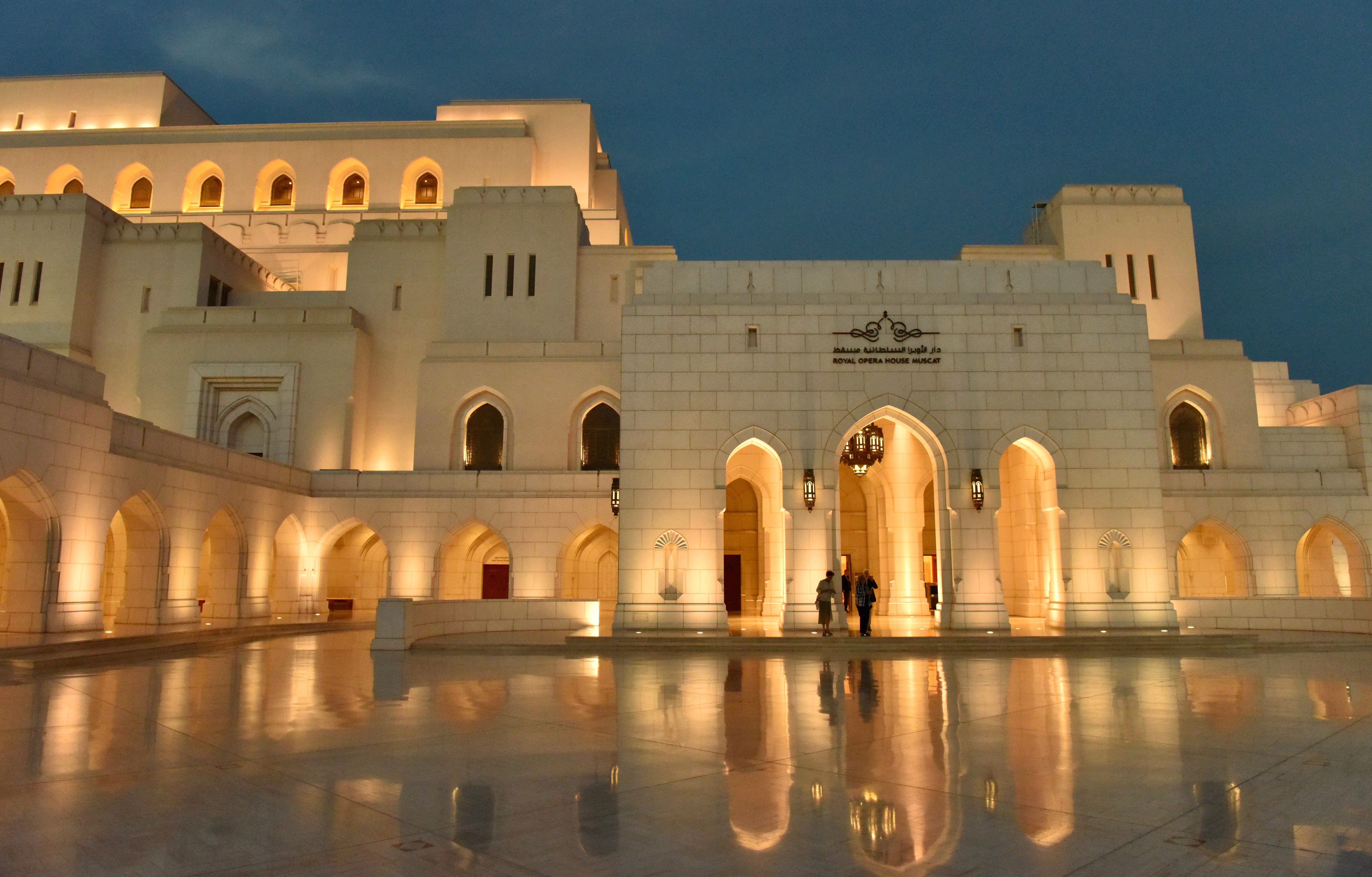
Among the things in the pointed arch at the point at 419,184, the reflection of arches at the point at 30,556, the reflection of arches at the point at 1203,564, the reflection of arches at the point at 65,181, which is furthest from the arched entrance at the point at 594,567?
the reflection of arches at the point at 65,181

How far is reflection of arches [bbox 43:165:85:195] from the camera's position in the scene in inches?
1763

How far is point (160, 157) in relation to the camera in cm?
4516

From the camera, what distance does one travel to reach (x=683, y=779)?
6.42 meters

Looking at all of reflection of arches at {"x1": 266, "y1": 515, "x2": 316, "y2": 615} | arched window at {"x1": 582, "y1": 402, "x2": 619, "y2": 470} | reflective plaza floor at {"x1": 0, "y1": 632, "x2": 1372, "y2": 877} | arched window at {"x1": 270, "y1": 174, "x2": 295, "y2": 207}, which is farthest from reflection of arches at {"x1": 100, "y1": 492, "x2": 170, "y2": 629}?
arched window at {"x1": 270, "y1": 174, "x2": 295, "y2": 207}

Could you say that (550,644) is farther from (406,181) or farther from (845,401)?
(406,181)

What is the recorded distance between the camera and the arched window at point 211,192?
45.4 metres

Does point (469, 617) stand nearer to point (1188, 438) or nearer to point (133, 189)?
point (1188, 438)

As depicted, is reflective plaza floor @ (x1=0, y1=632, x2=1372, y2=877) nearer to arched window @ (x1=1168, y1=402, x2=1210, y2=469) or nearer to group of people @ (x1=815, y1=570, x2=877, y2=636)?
group of people @ (x1=815, y1=570, x2=877, y2=636)

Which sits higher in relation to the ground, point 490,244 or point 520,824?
point 490,244

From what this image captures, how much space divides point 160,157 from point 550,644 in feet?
132

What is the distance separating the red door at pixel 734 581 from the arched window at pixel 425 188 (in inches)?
957

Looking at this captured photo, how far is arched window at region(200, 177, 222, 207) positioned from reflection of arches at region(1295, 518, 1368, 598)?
4540cm

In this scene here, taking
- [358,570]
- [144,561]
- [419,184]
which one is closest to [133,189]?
[419,184]

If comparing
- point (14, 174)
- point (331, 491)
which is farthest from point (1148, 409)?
point (14, 174)
